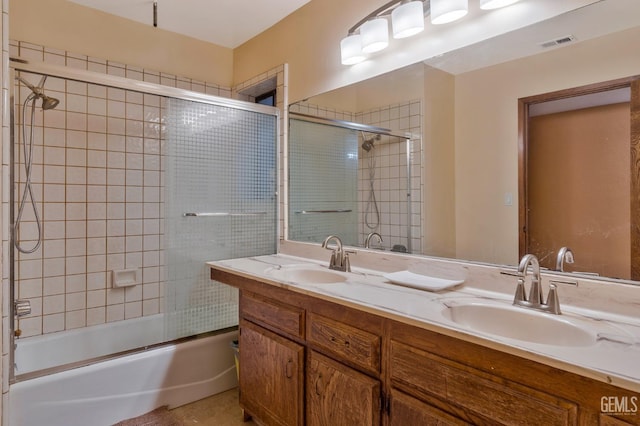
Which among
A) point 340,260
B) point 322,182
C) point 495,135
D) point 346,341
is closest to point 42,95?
point 322,182

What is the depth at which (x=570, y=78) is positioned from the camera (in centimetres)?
124

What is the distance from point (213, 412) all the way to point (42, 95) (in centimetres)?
207

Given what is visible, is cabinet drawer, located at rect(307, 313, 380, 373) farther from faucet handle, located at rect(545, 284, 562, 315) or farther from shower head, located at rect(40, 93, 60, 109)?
shower head, located at rect(40, 93, 60, 109)

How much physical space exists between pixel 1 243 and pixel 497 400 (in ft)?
6.26

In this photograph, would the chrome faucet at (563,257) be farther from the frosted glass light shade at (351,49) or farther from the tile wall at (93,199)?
the tile wall at (93,199)

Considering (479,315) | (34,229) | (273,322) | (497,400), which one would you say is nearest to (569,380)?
(497,400)

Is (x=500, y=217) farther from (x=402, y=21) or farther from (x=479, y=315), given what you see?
(x=402, y=21)

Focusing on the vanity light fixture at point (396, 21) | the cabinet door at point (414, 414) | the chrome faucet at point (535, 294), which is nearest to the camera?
the cabinet door at point (414, 414)

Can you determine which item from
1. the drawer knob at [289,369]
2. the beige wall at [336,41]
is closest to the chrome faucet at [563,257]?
the beige wall at [336,41]

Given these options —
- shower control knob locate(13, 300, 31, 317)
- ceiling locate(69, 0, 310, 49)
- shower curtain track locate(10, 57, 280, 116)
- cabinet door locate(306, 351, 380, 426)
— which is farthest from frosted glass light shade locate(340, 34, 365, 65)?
shower control knob locate(13, 300, 31, 317)

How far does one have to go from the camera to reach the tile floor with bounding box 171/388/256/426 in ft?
6.37

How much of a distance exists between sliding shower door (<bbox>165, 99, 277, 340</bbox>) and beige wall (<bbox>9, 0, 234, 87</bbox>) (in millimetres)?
701

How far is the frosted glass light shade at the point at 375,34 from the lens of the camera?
5.76 ft

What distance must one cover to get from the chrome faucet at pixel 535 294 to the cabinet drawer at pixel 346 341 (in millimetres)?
490
